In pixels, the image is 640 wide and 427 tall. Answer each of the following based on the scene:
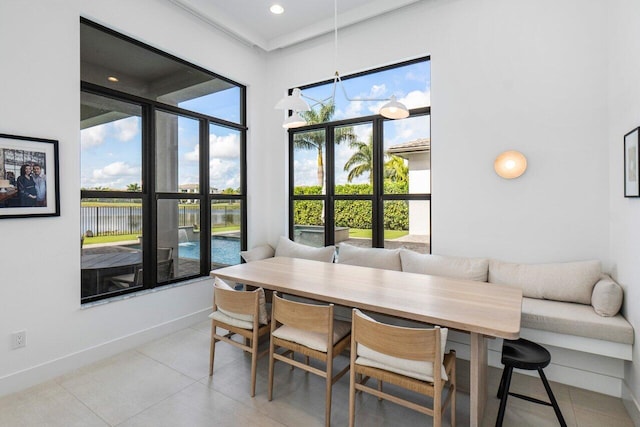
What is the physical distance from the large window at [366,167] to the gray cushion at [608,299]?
1.51 meters

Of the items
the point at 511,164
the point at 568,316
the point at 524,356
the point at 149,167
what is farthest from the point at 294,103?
the point at 568,316

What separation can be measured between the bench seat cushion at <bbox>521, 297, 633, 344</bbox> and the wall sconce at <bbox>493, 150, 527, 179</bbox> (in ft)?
3.80

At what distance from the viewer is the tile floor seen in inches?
81.4

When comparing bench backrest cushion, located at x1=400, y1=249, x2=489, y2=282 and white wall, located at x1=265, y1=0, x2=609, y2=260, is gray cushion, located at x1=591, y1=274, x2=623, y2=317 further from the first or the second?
bench backrest cushion, located at x1=400, y1=249, x2=489, y2=282

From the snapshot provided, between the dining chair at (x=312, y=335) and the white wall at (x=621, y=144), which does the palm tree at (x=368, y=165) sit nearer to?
the white wall at (x=621, y=144)

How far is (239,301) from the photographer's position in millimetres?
2318

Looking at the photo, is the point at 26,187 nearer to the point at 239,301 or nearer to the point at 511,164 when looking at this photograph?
the point at 239,301

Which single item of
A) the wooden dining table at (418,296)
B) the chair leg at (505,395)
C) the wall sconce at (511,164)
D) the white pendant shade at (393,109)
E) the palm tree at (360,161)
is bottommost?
the chair leg at (505,395)

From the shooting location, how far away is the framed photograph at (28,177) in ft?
7.69

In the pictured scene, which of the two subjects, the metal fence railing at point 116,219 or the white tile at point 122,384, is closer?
the white tile at point 122,384

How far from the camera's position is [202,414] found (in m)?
2.12

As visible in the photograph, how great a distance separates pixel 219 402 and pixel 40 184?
6.89ft

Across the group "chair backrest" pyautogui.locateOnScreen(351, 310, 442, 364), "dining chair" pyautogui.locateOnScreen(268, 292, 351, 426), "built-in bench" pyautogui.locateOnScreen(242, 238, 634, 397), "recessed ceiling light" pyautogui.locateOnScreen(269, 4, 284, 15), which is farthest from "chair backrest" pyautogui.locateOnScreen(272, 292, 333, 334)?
"recessed ceiling light" pyautogui.locateOnScreen(269, 4, 284, 15)

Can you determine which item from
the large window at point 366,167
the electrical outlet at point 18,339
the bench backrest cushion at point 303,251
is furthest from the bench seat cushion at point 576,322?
the electrical outlet at point 18,339
